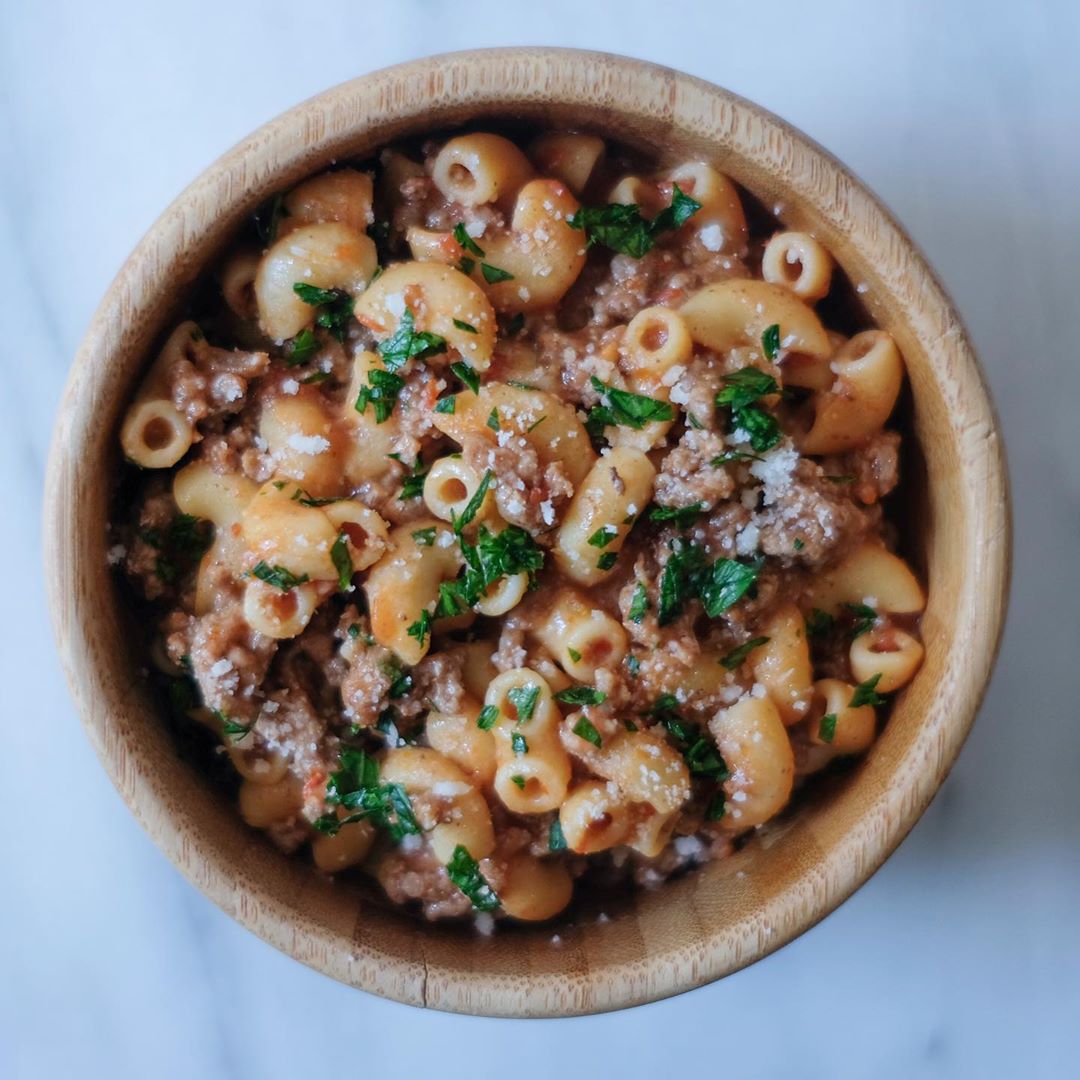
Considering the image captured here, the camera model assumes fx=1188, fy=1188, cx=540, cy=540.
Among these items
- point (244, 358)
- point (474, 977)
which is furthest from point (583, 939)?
point (244, 358)

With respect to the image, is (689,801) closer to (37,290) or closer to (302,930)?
(302,930)

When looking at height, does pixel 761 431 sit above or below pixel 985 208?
below

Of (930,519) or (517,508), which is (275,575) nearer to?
(517,508)

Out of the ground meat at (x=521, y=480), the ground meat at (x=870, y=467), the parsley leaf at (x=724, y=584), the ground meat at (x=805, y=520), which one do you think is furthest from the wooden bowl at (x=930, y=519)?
the ground meat at (x=521, y=480)

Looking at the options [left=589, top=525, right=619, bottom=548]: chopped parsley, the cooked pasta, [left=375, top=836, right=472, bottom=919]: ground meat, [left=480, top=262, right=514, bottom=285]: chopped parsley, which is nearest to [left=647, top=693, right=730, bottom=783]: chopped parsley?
the cooked pasta

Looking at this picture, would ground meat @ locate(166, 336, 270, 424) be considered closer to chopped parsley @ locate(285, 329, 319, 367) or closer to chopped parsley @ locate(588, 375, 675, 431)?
chopped parsley @ locate(285, 329, 319, 367)

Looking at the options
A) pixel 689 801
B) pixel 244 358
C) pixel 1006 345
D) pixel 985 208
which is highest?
pixel 985 208

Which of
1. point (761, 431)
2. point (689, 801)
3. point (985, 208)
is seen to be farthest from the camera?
point (985, 208)
